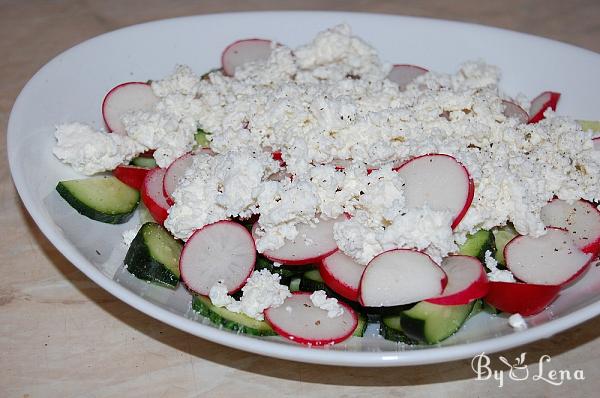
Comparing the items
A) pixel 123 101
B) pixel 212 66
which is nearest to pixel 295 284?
pixel 123 101

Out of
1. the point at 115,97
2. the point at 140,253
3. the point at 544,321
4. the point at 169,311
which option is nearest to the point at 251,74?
the point at 115,97

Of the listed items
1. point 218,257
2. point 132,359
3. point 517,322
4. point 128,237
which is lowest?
point 132,359

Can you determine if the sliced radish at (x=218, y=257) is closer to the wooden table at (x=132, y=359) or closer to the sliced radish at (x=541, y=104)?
the wooden table at (x=132, y=359)

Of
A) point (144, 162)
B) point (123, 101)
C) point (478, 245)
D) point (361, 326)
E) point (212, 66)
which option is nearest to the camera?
point (361, 326)

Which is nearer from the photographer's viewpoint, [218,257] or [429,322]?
[429,322]

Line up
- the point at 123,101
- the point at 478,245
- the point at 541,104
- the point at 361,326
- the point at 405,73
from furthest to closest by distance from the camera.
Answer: the point at 405,73 < the point at 541,104 < the point at 123,101 < the point at 478,245 < the point at 361,326

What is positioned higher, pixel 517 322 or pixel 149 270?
pixel 517 322

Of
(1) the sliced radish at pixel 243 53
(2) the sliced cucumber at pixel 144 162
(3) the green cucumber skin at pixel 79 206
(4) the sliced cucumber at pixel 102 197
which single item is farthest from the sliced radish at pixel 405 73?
(3) the green cucumber skin at pixel 79 206

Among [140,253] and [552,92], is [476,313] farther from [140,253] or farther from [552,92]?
[552,92]

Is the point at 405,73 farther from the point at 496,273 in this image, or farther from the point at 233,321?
the point at 233,321
